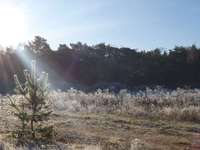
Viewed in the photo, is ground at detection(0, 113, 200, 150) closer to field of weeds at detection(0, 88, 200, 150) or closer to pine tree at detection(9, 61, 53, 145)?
field of weeds at detection(0, 88, 200, 150)

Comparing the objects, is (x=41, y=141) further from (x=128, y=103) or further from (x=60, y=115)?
(x=128, y=103)

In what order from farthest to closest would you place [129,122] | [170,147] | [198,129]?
1. [129,122]
2. [198,129]
3. [170,147]

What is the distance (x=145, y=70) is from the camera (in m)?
63.8

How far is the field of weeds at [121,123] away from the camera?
17.6 m

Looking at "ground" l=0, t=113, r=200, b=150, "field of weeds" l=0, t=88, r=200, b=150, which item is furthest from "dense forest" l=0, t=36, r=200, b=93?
"ground" l=0, t=113, r=200, b=150

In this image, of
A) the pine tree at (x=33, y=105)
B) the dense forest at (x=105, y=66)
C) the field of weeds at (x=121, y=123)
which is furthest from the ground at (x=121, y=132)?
the dense forest at (x=105, y=66)

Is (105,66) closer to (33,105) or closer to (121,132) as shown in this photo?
(121,132)

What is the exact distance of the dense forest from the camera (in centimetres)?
6097

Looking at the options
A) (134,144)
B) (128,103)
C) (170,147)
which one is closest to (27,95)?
(134,144)

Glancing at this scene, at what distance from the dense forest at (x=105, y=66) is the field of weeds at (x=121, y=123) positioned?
87.0ft

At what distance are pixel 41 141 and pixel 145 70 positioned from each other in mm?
49336

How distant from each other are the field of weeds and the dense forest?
26.5 meters

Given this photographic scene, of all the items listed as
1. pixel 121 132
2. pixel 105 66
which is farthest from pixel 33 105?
pixel 105 66

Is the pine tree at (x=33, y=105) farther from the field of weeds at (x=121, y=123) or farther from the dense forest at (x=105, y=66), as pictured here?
the dense forest at (x=105, y=66)
